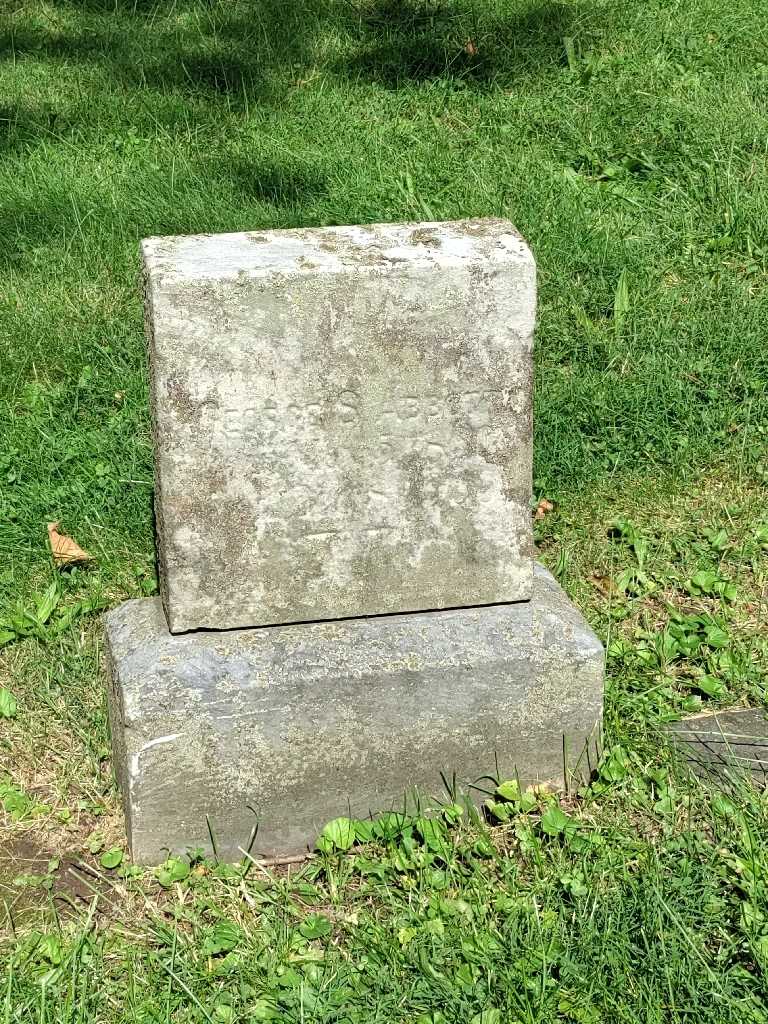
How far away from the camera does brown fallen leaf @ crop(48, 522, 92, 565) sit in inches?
144

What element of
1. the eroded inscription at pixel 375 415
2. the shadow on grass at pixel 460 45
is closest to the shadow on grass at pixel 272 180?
the shadow on grass at pixel 460 45

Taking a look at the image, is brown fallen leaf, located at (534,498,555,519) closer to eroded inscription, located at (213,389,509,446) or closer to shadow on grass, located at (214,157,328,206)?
eroded inscription, located at (213,389,509,446)

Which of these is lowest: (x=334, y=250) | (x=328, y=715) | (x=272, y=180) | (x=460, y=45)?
(x=328, y=715)

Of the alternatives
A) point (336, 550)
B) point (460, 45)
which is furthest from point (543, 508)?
point (460, 45)

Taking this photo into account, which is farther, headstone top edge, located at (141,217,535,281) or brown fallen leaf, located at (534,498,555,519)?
brown fallen leaf, located at (534,498,555,519)

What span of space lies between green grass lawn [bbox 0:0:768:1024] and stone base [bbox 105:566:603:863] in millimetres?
100

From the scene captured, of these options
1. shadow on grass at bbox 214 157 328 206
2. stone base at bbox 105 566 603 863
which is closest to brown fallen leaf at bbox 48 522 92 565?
stone base at bbox 105 566 603 863

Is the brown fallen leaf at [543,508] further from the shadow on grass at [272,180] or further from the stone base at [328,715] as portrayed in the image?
the shadow on grass at [272,180]

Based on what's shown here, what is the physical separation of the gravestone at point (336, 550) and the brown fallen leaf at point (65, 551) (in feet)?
2.79

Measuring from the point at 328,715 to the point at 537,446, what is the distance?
Answer: 1.60m

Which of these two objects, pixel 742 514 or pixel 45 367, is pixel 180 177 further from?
pixel 742 514

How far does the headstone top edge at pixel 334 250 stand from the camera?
2.51 metres

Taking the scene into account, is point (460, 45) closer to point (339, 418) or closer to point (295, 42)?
point (295, 42)

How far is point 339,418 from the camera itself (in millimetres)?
2635
